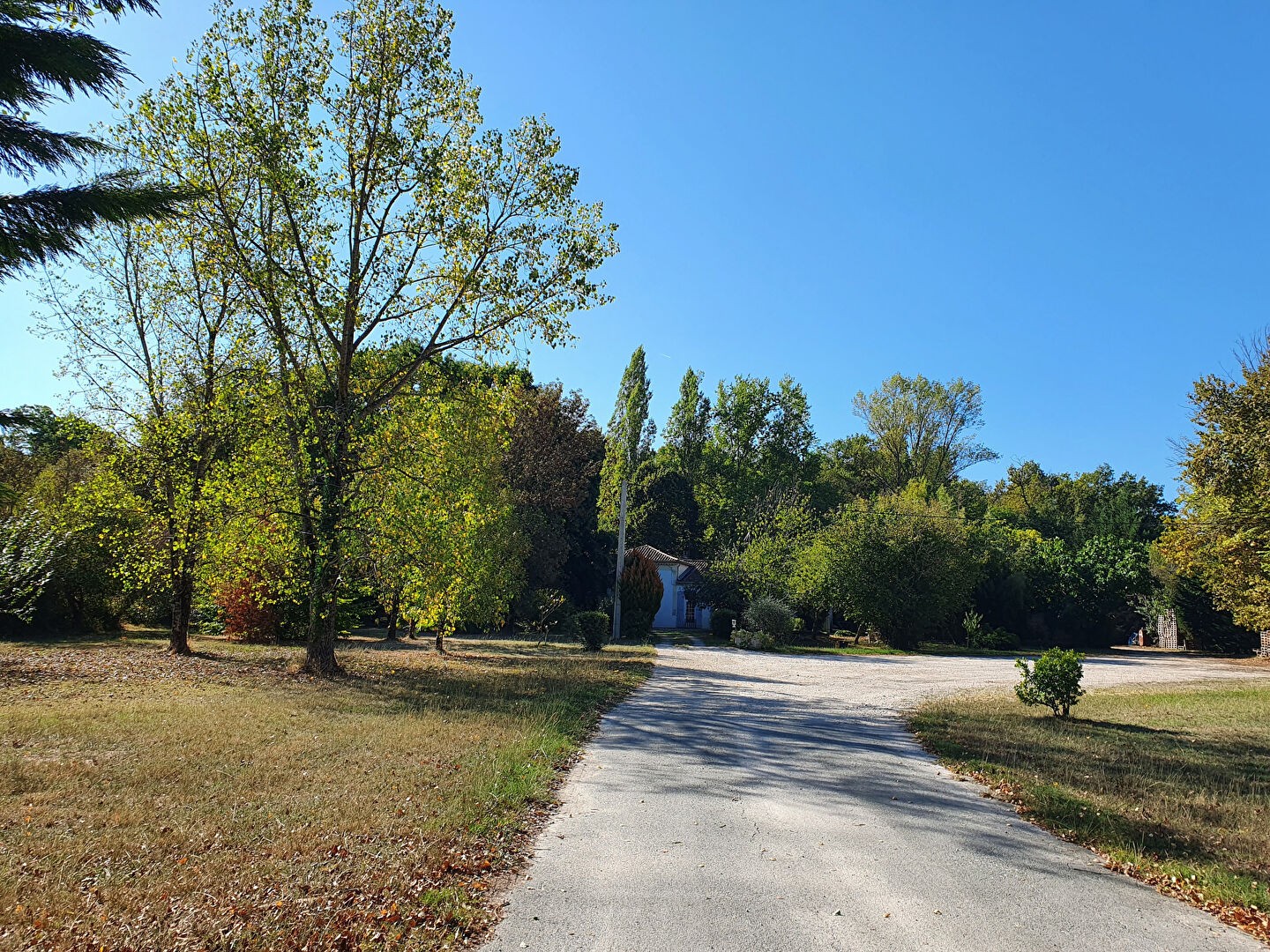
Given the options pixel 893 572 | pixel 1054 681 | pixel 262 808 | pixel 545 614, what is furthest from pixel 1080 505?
pixel 262 808

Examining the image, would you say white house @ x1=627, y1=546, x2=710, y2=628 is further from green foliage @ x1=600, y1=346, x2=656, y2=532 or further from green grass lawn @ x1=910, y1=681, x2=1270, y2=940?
green grass lawn @ x1=910, y1=681, x2=1270, y2=940

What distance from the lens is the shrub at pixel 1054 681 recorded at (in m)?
12.4

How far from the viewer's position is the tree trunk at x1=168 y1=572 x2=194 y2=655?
55.7 ft

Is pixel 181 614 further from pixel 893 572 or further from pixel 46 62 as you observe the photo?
pixel 893 572

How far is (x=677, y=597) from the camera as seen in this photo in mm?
44656

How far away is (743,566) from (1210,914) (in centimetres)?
3044

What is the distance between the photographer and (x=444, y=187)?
48.5 feet

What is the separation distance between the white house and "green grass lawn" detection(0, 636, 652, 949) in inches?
1215

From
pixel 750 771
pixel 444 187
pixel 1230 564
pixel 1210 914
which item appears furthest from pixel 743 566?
pixel 1210 914

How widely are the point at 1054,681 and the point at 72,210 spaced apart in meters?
13.4

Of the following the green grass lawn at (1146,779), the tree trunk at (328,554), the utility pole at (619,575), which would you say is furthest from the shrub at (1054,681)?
the utility pole at (619,575)

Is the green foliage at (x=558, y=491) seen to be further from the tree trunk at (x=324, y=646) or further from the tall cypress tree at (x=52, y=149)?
the tall cypress tree at (x=52, y=149)

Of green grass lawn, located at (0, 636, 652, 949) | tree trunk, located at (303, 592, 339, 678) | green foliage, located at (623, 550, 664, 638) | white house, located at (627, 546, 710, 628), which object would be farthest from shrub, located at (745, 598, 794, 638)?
tree trunk, located at (303, 592, 339, 678)

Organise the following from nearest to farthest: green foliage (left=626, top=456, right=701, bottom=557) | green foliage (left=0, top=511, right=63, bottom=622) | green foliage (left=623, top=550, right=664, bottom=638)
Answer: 1. green foliage (left=0, top=511, right=63, bottom=622)
2. green foliage (left=623, top=550, right=664, bottom=638)
3. green foliage (left=626, top=456, right=701, bottom=557)
